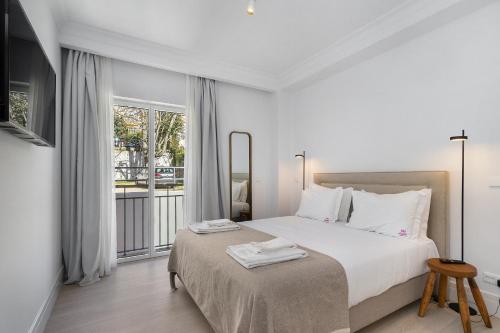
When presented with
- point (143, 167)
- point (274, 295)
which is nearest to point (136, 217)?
point (143, 167)

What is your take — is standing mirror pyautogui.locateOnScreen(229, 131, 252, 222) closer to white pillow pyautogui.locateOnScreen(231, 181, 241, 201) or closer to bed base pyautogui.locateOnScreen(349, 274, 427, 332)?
white pillow pyautogui.locateOnScreen(231, 181, 241, 201)

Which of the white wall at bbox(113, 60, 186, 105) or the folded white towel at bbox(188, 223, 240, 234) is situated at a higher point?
the white wall at bbox(113, 60, 186, 105)

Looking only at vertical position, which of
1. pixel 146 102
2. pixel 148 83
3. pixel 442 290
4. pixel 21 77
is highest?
pixel 148 83

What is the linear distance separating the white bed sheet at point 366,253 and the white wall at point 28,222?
76.1 inches

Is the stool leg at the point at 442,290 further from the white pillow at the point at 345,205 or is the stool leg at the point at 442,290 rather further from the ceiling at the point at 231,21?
the ceiling at the point at 231,21

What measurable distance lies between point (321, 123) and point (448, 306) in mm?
2664

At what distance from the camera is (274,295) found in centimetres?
138

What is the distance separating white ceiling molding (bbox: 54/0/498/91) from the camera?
2.40 meters

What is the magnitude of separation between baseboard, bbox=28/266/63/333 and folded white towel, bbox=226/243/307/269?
149 cm

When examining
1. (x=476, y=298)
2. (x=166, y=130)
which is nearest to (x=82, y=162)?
(x=166, y=130)

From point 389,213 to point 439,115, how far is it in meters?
1.13

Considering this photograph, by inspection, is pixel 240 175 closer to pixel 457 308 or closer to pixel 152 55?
pixel 152 55

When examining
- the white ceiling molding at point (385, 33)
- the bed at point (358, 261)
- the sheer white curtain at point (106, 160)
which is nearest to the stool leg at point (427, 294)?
the bed at point (358, 261)

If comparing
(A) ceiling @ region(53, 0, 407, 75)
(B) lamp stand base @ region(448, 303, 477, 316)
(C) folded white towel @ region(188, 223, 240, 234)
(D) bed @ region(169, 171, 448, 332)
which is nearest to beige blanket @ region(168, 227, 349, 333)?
(D) bed @ region(169, 171, 448, 332)
